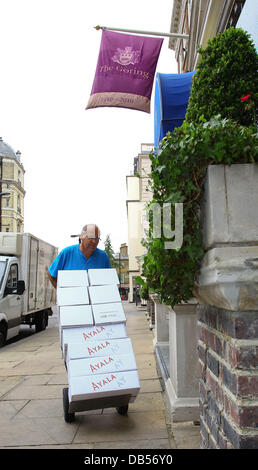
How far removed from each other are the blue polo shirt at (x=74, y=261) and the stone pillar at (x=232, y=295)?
272cm

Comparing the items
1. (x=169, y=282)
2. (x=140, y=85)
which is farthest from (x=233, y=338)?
(x=140, y=85)

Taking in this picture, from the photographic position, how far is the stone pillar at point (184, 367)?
3.75 m

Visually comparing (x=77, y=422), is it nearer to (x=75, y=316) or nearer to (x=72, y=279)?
(x=75, y=316)

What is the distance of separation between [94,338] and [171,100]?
368 cm

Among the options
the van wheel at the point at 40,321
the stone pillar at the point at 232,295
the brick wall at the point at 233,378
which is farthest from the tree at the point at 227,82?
the van wheel at the point at 40,321

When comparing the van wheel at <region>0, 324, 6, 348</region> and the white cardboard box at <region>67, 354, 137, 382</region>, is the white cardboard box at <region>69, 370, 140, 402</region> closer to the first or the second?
the white cardboard box at <region>67, 354, 137, 382</region>

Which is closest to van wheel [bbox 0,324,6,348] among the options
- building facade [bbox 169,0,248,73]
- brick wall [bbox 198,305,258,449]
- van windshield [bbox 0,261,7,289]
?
van windshield [bbox 0,261,7,289]

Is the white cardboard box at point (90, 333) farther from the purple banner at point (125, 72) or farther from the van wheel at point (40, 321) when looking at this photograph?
the van wheel at point (40, 321)

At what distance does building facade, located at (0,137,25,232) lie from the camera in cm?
6912

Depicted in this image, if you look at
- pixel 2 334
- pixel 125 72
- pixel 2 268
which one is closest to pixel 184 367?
pixel 125 72

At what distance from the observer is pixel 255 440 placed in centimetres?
142

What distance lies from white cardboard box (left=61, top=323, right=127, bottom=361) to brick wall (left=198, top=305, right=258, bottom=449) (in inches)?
73.7

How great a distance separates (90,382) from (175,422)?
38.7 inches
